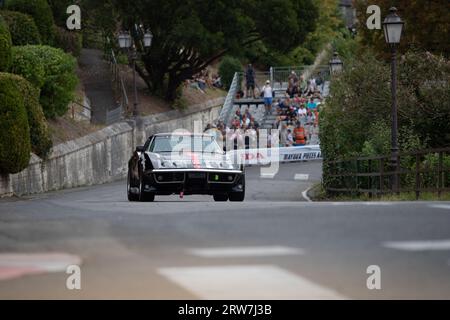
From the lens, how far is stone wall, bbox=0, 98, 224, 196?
35.6 metres

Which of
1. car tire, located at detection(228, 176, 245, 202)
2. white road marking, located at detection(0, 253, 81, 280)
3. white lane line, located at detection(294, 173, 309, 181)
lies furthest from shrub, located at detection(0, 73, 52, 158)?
white road marking, located at detection(0, 253, 81, 280)

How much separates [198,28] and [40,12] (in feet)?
30.7

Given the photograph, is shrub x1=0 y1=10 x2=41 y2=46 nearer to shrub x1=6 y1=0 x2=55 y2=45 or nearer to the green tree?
shrub x1=6 y1=0 x2=55 y2=45

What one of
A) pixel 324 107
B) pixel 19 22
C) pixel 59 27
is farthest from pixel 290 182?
pixel 59 27

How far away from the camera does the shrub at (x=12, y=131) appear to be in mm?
32031

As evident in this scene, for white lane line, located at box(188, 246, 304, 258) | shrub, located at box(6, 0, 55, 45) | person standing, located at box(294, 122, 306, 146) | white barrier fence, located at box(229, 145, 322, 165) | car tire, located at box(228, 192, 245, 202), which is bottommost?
white barrier fence, located at box(229, 145, 322, 165)

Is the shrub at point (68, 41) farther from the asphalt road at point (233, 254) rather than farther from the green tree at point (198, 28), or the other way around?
the asphalt road at point (233, 254)

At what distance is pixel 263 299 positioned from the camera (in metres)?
6.47

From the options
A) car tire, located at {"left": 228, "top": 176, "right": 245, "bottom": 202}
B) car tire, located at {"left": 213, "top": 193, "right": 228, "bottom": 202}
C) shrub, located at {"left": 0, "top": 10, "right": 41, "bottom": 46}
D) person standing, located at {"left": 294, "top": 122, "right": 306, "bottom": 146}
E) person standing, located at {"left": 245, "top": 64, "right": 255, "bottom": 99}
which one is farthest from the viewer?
person standing, located at {"left": 245, "top": 64, "right": 255, "bottom": 99}

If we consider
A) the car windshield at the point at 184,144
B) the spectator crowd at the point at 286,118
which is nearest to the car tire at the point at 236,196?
the car windshield at the point at 184,144

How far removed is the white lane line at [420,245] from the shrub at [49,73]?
31.1 metres

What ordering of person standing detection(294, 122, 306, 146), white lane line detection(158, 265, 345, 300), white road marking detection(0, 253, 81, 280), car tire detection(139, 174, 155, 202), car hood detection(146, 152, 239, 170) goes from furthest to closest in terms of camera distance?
person standing detection(294, 122, 306, 146)
car tire detection(139, 174, 155, 202)
car hood detection(146, 152, 239, 170)
white road marking detection(0, 253, 81, 280)
white lane line detection(158, 265, 345, 300)

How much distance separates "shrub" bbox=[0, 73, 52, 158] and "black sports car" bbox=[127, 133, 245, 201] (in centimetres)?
1340

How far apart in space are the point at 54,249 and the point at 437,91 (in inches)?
887
